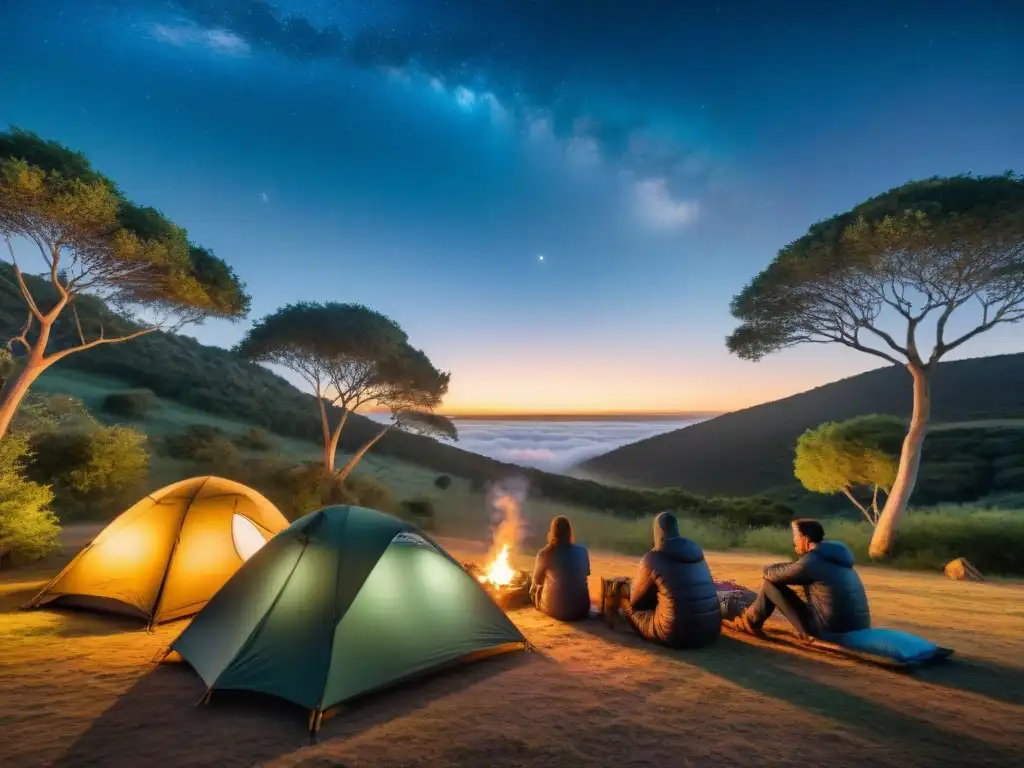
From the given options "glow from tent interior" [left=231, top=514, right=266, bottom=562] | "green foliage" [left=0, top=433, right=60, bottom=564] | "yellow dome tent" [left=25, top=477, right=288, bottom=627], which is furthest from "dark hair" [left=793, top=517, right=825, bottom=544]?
"green foliage" [left=0, top=433, right=60, bottom=564]

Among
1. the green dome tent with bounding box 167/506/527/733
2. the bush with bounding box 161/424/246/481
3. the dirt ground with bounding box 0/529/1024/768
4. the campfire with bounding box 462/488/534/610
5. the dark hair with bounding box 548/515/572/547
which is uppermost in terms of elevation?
the bush with bounding box 161/424/246/481

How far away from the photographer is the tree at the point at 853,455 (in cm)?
1616

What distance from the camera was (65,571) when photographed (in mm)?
7203

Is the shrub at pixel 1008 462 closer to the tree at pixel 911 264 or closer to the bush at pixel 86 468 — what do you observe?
the tree at pixel 911 264

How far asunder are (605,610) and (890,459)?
1419cm

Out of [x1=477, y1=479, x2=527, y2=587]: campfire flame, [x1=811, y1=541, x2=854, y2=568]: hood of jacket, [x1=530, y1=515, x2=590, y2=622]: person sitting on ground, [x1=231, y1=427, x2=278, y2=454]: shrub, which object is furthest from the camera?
[x1=231, y1=427, x2=278, y2=454]: shrub

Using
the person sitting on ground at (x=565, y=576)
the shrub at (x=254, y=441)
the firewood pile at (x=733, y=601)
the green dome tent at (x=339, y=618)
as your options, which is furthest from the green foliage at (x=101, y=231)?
the shrub at (x=254, y=441)

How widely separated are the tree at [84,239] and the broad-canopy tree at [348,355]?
670cm

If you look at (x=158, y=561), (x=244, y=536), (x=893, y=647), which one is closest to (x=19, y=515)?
(x=158, y=561)

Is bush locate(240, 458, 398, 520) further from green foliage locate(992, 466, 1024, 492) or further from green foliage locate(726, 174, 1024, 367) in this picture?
green foliage locate(992, 466, 1024, 492)

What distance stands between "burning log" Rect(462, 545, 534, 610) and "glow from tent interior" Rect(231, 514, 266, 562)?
3.52m

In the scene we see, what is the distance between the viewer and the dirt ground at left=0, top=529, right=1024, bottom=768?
376 cm

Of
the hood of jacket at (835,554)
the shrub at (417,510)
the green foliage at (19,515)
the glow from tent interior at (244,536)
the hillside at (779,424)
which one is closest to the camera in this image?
the hood of jacket at (835,554)

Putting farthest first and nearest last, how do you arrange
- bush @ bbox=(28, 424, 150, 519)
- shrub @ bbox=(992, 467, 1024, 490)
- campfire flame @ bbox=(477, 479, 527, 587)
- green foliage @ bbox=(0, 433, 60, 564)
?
shrub @ bbox=(992, 467, 1024, 490) → bush @ bbox=(28, 424, 150, 519) → green foliage @ bbox=(0, 433, 60, 564) → campfire flame @ bbox=(477, 479, 527, 587)
